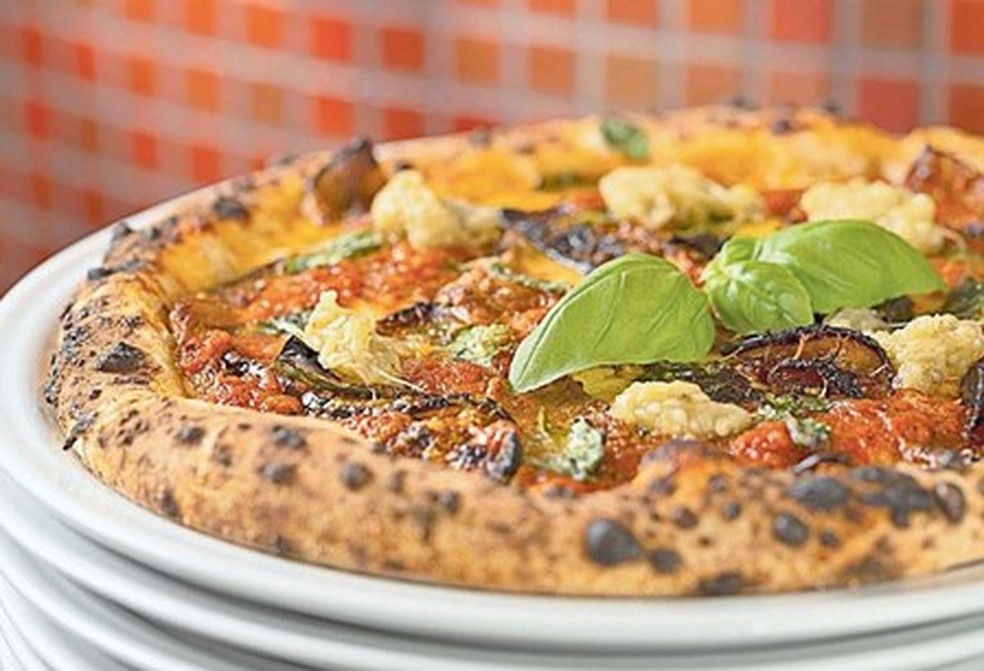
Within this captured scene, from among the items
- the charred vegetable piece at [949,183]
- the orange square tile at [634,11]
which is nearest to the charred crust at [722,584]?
the charred vegetable piece at [949,183]

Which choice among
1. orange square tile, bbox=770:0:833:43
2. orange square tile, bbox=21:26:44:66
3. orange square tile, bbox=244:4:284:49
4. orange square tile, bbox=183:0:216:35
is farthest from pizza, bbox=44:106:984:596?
orange square tile, bbox=21:26:44:66

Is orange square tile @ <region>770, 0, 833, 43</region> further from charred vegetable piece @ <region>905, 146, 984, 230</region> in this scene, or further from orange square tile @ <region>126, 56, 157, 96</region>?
orange square tile @ <region>126, 56, 157, 96</region>

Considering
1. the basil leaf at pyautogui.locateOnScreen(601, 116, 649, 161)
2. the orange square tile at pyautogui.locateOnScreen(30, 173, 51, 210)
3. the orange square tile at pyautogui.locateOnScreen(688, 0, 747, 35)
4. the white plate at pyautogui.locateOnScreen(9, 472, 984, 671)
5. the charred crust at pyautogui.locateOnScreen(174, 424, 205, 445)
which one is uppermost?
the charred crust at pyautogui.locateOnScreen(174, 424, 205, 445)

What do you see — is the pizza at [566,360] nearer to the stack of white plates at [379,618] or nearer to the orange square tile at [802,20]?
the stack of white plates at [379,618]

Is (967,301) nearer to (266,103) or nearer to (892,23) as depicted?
(892,23)

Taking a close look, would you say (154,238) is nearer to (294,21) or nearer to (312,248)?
(312,248)

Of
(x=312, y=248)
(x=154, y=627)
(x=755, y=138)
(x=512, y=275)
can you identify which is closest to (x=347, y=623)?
(x=154, y=627)
